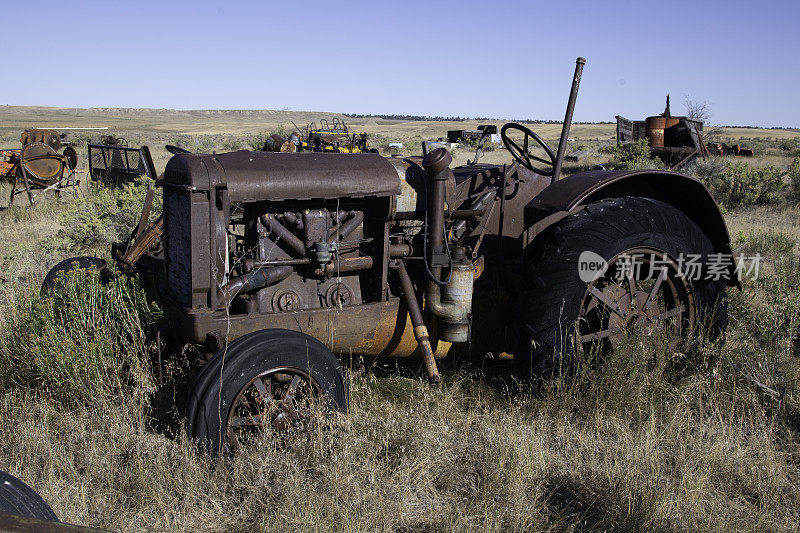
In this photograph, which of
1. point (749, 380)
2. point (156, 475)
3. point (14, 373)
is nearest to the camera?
point (156, 475)

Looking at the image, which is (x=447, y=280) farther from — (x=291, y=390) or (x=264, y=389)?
(x=264, y=389)

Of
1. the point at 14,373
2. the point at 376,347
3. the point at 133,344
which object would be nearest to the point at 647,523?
the point at 376,347

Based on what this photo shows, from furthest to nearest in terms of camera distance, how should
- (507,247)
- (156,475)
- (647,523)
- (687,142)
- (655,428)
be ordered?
(687,142) → (507,247) → (655,428) → (156,475) → (647,523)

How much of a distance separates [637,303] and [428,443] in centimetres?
168

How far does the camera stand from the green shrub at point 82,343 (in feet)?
11.5

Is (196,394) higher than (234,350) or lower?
lower

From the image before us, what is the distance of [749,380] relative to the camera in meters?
3.95

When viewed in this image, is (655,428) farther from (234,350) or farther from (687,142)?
(687,142)

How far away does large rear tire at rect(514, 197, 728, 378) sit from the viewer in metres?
3.65

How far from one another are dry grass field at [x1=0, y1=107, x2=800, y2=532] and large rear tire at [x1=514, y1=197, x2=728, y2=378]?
0.65 feet

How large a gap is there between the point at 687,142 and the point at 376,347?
56.9ft

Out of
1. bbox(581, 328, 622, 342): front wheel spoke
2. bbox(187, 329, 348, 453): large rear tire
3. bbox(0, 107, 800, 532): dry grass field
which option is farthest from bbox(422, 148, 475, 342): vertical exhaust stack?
bbox(187, 329, 348, 453): large rear tire

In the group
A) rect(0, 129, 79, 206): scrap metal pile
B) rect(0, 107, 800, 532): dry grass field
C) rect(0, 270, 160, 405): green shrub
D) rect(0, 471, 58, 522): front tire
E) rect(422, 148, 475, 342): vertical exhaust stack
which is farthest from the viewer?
rect(0, 129, 79, 206): scrap metal pile

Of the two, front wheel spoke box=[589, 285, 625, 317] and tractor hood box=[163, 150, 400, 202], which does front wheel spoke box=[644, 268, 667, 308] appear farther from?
tractor hood box=[163, 150, 400, 202]
